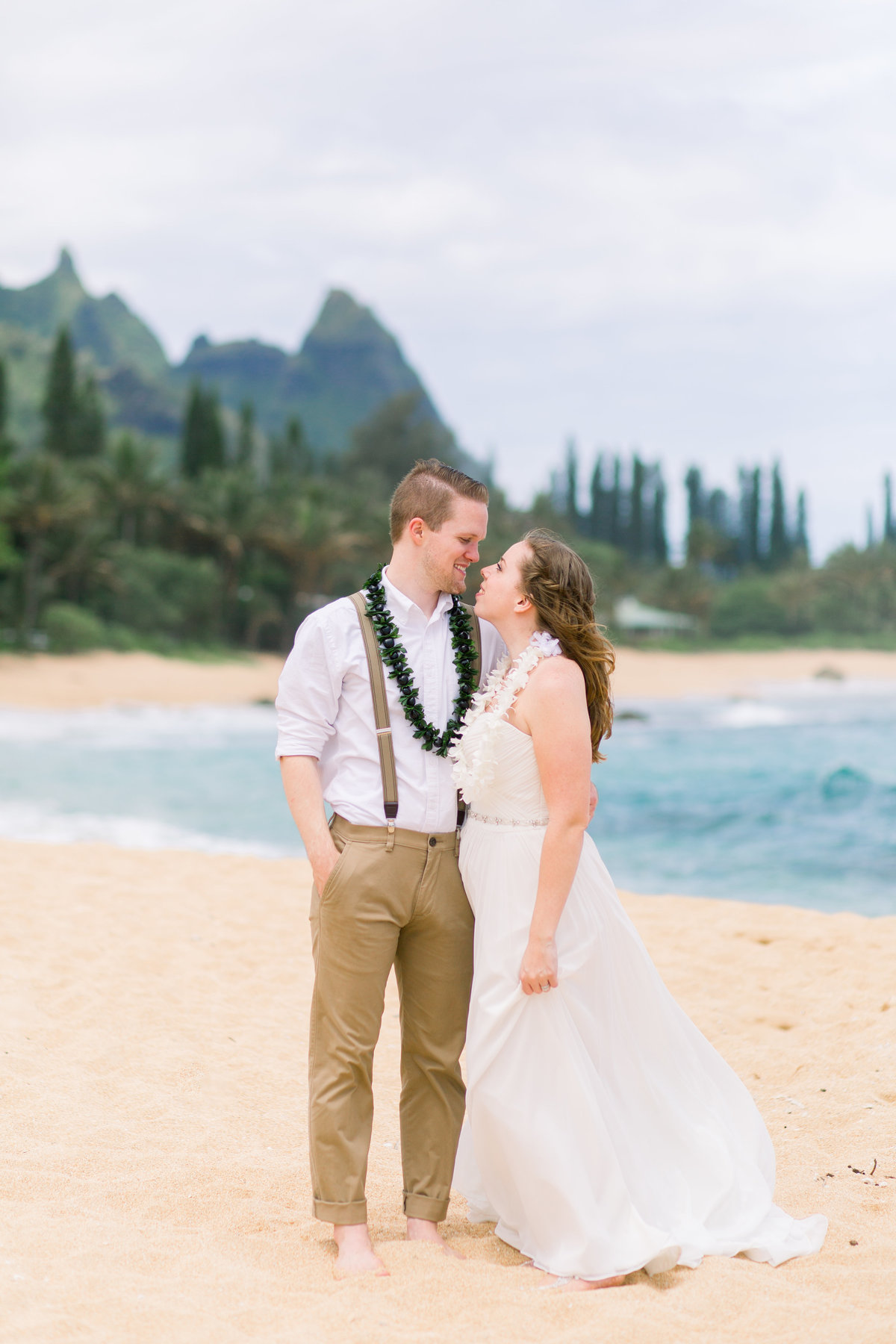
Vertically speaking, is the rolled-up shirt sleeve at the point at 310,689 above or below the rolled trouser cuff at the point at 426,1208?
above

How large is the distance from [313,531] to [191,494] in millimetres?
4912

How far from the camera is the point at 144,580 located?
130ft

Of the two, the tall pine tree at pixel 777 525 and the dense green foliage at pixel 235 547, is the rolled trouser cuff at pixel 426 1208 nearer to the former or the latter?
the dense green foliage at pixel 235 547

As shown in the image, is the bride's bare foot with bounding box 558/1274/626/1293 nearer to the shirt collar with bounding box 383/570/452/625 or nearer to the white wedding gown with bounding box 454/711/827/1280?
the white wedding gown with bounding box 454/711/827/1280

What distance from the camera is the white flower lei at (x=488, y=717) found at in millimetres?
2928

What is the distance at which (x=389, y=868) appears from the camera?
9.57 ft

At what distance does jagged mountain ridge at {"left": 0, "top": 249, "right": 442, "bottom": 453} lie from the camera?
128500 mm

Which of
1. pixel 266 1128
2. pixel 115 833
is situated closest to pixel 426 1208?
pixel 266 1128

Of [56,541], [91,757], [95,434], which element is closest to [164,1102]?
[91,757]

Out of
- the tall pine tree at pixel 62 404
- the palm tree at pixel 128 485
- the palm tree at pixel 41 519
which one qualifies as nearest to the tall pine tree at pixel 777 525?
the palm tree at pixel 128 485

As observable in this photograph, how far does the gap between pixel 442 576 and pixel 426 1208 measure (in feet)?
5.52

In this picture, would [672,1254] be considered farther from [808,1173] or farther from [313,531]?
[313,531]

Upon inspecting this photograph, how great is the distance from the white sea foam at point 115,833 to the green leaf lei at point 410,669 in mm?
7865

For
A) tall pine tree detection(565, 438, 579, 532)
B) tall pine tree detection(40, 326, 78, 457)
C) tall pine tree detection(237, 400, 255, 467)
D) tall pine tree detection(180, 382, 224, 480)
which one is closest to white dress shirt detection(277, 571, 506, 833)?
tall pine tree detection(40, 326, 78, 457)
